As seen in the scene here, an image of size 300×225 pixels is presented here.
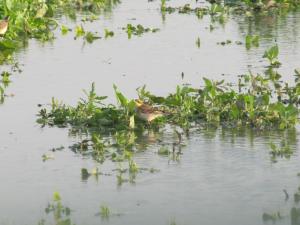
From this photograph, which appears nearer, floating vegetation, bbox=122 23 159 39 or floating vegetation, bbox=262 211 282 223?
floating vegetation, bbox=262 211 282 223

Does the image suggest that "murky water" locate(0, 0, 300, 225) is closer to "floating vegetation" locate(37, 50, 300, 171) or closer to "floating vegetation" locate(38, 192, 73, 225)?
"floating vegetation" locate(38, 192, 73, 225)

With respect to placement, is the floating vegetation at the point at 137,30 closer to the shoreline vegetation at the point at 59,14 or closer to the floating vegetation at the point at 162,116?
the shoreline vegetation at the point at 59,14

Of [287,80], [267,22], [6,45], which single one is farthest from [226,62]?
[267,22]

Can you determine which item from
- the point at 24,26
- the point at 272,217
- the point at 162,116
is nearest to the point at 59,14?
the point at 24,26

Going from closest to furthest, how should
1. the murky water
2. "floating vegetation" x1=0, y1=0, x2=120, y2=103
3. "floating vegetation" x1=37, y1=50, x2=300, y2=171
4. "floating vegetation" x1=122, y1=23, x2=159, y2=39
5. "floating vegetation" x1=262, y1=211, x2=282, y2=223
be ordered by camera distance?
"floating vegetation" x1=262, y1=211, x2=282, y2=223, the murky water, "floating vegetation" x1=37, y1=50, x2=300, y2=171, "floating vegetation" x1=0, y1=0, x2=120, y2=103, "floating vegetation" x1=122, y1=23, x2=159, y2=39

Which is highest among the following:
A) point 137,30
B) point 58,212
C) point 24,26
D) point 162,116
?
point 24,26

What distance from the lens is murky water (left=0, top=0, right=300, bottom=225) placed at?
580cm

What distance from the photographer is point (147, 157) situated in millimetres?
7164

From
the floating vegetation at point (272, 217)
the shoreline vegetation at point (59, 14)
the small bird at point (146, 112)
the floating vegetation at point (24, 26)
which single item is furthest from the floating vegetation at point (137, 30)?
the floating vegetation at point (272, 217)

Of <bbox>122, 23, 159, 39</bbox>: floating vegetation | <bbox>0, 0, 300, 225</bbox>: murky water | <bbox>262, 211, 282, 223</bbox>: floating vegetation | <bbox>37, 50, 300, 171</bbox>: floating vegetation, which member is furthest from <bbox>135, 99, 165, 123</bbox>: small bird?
<bbox>122, 23, 159, 39</bbox>: floating vegetation

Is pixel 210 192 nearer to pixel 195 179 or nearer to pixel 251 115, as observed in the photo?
pixel 195 179

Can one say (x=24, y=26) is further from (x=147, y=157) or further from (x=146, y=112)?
(x=147, y=157)

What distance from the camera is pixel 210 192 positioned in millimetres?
6129

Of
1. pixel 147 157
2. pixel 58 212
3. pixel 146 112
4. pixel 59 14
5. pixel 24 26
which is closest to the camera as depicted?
pixel 58 212
